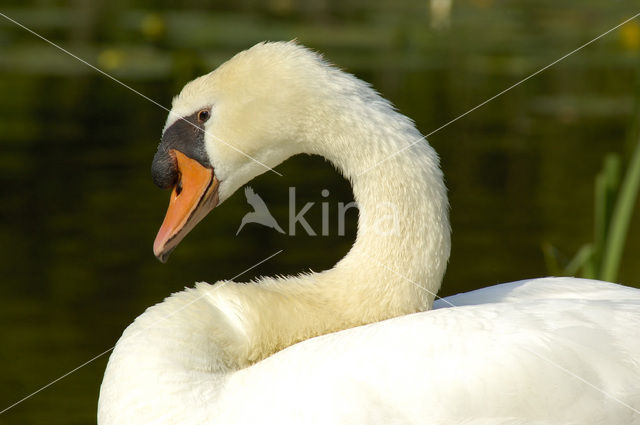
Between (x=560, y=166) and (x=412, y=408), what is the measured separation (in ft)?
20.5

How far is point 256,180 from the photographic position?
8.40 m

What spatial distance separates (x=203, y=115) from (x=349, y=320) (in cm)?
77

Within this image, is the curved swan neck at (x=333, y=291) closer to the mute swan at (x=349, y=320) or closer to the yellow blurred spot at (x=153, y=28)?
the mute swan at (x=349, y=320)

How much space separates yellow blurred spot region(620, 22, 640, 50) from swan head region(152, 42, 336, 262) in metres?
Answer: 9.24

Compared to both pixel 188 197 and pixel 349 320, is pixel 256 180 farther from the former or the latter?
pixel 349 320

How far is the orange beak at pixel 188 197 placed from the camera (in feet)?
10.8

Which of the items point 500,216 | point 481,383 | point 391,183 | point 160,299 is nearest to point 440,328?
point 481,383

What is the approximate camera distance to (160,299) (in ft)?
20.0

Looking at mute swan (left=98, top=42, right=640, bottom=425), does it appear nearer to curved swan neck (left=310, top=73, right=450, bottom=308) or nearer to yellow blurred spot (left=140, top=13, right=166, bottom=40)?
curved swan neck (left=310, top=73, right=450, bottom=308)

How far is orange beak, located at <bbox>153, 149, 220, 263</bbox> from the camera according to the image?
3.28m

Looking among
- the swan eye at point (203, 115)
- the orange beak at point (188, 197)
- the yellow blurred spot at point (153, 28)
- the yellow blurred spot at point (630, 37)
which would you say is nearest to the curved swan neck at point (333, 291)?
the orange beak at point (188, 197)

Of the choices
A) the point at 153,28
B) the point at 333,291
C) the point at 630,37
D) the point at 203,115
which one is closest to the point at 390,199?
the point at 333,291

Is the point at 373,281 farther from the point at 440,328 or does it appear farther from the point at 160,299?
the point at 160,299

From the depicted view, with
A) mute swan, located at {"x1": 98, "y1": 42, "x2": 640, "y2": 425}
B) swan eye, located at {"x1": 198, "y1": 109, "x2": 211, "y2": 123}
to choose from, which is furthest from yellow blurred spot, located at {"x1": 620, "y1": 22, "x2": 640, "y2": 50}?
swan eye, located at {"x1": 198, "y1": 109, "x2": 211, "y2": 123}
